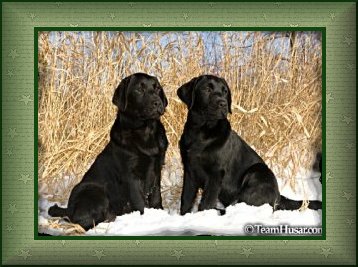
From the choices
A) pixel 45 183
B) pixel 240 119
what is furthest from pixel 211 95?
pixel 45 183

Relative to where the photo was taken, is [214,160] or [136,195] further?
[214,160]

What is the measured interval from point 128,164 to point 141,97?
0.58 metres

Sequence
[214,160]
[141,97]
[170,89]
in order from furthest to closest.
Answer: [170,89], [214,160], [141,97]

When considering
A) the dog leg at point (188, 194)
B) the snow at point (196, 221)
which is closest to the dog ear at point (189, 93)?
the dog leg at point (188, 194)

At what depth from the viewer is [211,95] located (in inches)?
237

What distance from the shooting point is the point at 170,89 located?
7098 millimetres

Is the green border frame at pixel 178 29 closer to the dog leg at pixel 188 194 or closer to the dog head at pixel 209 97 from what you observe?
the dog leg at pixel 188 194

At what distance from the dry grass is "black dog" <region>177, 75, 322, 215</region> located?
1.87ft

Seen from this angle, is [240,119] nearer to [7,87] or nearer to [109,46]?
[109,46]

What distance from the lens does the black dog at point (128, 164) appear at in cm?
593

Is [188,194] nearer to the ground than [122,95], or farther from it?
nearer to the ground

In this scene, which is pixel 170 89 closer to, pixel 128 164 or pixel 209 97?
pixel 209 97

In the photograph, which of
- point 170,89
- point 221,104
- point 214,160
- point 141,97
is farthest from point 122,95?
point 170,89

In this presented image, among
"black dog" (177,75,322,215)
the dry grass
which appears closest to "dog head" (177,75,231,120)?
"black dog" (177,75,322,215)
